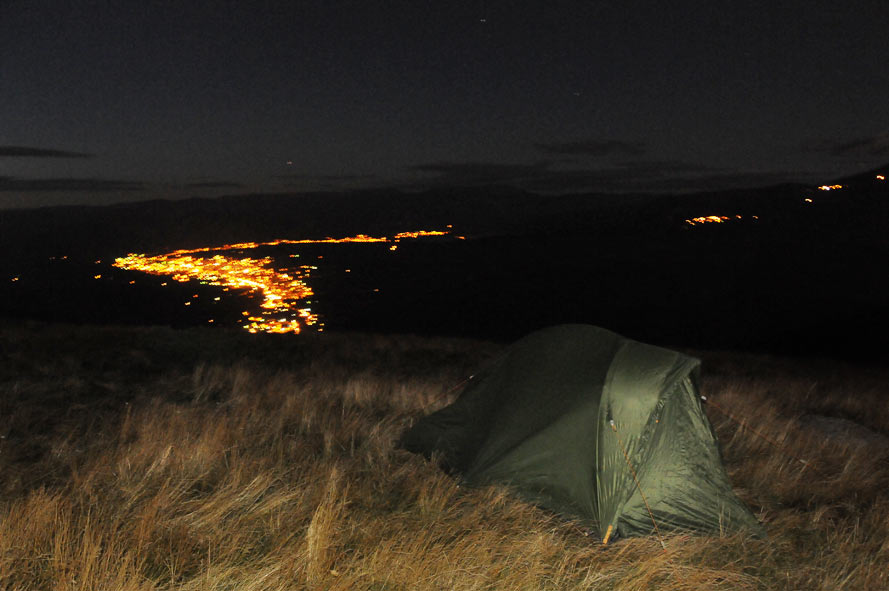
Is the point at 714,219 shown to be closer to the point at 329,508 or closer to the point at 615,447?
the point at 615,447

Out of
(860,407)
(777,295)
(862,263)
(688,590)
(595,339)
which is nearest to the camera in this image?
(688,590)

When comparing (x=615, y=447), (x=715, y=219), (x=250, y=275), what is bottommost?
(x=250, y=275)

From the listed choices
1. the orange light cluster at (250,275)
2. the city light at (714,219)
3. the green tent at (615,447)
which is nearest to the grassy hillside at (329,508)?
the green tent at (615,447)

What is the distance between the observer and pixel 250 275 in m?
130

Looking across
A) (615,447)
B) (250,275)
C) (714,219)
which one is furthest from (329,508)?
(714,219)

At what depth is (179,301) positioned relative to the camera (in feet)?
306

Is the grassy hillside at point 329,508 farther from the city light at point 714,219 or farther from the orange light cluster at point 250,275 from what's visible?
the city light at point 714,219

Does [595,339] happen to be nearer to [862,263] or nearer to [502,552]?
[502,552]

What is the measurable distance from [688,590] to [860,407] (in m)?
10.8

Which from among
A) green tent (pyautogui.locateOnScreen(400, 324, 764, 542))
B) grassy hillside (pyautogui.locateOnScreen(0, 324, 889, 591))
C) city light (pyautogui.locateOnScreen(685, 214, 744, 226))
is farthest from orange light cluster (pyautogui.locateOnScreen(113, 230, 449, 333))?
city light (pyautogui.locateOnScreen(685, 214, 744, 226))

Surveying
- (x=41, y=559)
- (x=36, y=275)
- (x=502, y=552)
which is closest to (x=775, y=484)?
(x=502, y=552)

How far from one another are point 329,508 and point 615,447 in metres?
A: 2.82

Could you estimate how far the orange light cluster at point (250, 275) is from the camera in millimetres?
80562

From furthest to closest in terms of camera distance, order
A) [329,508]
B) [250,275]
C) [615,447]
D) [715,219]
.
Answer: [715,219] → [250,275] → [615,447] → [329,508]
